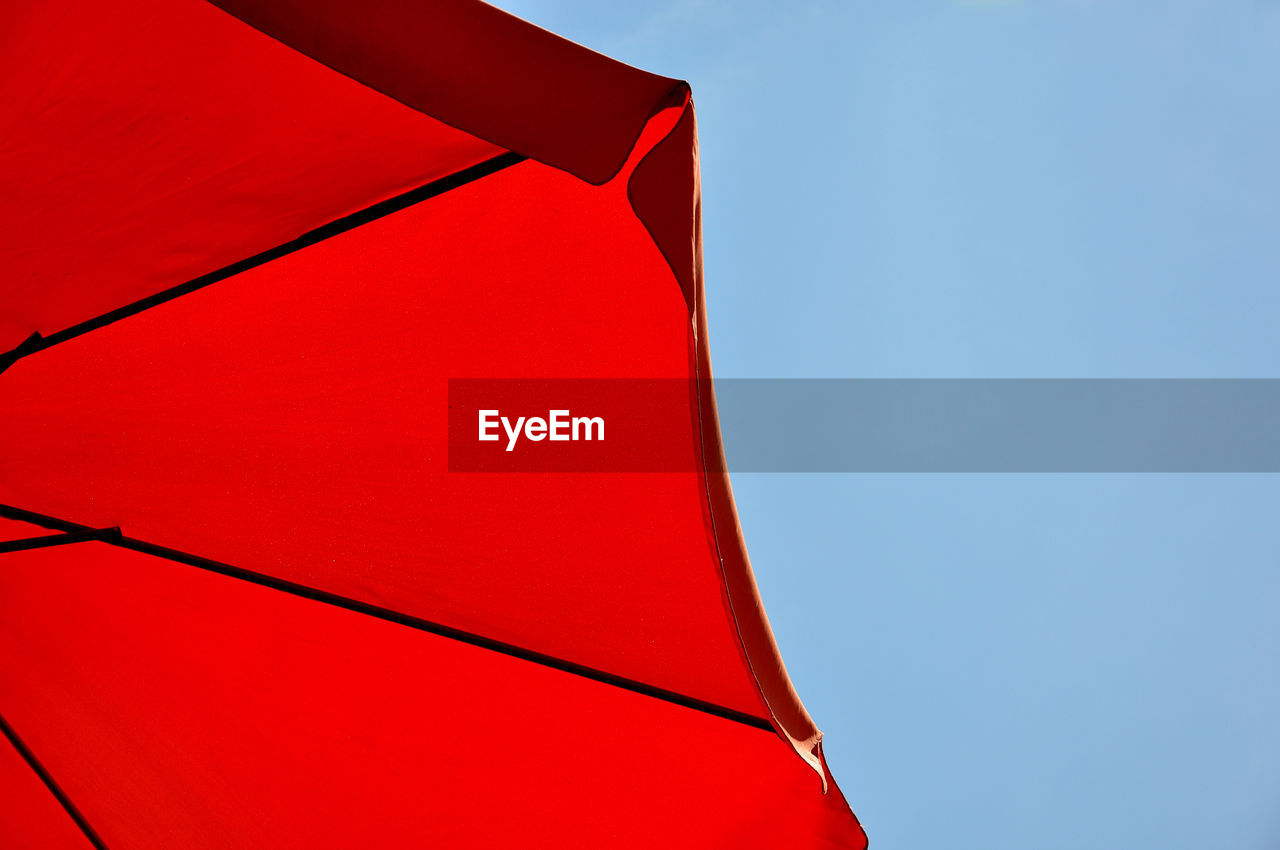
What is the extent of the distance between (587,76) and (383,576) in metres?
0.98

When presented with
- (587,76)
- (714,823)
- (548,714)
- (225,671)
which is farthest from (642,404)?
(225,671)

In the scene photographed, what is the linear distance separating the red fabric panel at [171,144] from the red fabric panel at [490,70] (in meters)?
0.20

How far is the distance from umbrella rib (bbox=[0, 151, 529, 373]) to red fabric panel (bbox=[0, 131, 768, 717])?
0.02 m

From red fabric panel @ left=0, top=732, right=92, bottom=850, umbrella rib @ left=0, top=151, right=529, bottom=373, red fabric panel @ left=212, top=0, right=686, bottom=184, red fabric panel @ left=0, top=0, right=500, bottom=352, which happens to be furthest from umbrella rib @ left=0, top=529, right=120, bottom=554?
red fabric panel @ left=212, top=0, right=686, bottom=184

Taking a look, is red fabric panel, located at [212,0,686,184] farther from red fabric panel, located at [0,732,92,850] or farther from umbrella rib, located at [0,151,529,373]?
red fabric panel, located at [0,732,92,850]

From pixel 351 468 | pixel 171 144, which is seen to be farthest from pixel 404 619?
pixel 171 144

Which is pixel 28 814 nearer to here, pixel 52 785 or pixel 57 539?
pixel 52 785

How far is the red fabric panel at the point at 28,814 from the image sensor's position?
1.75m

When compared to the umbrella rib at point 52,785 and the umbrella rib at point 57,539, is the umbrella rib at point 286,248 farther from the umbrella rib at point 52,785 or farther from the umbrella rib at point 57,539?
the umbrella rib at point 52,785

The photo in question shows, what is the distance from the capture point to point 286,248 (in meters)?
1.39

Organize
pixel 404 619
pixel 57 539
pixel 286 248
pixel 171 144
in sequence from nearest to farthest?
pixel 171 144 < pixel 286 248 < pixel 404 619 < pixel 57 539

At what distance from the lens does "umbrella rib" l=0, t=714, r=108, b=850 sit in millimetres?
1699

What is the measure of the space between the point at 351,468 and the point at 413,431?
0.15 metres

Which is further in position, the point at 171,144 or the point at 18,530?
the point at 18,530
